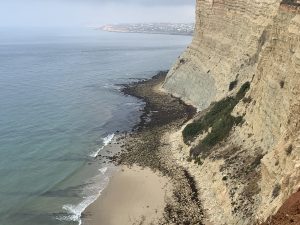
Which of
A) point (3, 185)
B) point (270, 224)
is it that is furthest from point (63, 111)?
point (270, 224)

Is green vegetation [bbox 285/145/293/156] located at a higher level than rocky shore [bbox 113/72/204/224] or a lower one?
higher

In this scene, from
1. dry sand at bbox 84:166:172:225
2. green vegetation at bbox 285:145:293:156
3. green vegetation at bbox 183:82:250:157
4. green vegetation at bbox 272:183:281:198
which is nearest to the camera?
green vegetation at bbox 272:183:281:198

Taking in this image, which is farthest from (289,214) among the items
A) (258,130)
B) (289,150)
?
(258,130)

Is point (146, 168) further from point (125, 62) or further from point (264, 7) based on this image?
point (125, 62)

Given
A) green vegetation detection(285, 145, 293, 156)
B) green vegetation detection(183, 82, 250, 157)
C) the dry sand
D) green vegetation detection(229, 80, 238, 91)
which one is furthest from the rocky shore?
green vegetation detection(285, 145, 293, 156)

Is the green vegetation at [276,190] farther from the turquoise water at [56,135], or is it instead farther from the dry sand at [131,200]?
the turquoise water at [56,135]

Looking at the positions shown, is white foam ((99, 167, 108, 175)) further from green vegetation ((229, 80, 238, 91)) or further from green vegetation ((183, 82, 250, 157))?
green vegetation ((229, 80, 238, 91))
